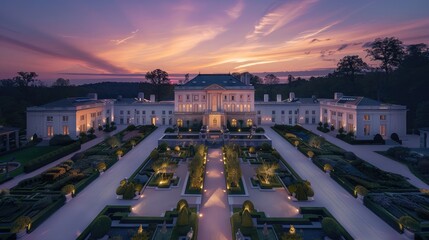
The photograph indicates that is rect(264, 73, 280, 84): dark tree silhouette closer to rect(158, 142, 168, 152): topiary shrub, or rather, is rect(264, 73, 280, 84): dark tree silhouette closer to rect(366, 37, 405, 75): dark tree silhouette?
rect(366, 37, 405, 75): dark tree silhouette

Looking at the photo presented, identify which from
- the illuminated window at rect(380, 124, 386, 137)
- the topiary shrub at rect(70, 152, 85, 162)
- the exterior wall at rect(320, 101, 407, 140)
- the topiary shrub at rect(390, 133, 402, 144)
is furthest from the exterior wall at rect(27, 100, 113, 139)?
the topiary shrub at rect(390, 133, 402, 144)

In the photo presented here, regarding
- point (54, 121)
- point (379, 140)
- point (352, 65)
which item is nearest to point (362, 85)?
point (352, 65)

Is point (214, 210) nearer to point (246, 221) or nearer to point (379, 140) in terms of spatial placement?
point (246, 221)

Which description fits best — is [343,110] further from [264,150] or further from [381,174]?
[381,174]

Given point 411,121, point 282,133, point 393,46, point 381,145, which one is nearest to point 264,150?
point 282,133

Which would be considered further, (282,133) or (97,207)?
(282,133)

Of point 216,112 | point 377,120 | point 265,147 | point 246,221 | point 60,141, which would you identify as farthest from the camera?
point 216,112
